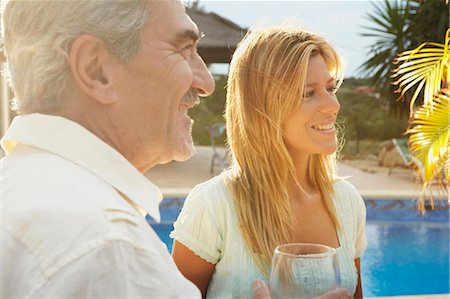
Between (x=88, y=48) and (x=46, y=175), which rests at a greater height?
(x=88, y=48)

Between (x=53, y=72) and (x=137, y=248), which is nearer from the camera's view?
(x=137, y=248)

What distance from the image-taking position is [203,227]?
1.77 metres

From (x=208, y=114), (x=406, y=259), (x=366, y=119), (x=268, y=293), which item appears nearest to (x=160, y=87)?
(x=268, y=293)

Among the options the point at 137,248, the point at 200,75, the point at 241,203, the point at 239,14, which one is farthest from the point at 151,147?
the point at 239,14

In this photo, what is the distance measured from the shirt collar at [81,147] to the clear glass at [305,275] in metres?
0.33

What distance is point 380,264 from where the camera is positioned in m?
7.17

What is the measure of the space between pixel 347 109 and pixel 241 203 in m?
15.3

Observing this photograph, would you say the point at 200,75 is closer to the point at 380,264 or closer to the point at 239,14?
the point at 380,264

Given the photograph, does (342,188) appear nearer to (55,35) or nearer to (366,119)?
(55,35)

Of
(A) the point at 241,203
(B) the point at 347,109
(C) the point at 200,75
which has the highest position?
(C) the point at 200,75

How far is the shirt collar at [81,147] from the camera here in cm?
81

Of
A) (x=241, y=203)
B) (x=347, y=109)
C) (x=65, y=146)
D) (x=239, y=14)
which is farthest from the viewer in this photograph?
(x=239, y=14)

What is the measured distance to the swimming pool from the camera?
21.6 ft

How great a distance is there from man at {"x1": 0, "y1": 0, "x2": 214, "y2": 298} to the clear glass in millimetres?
274
